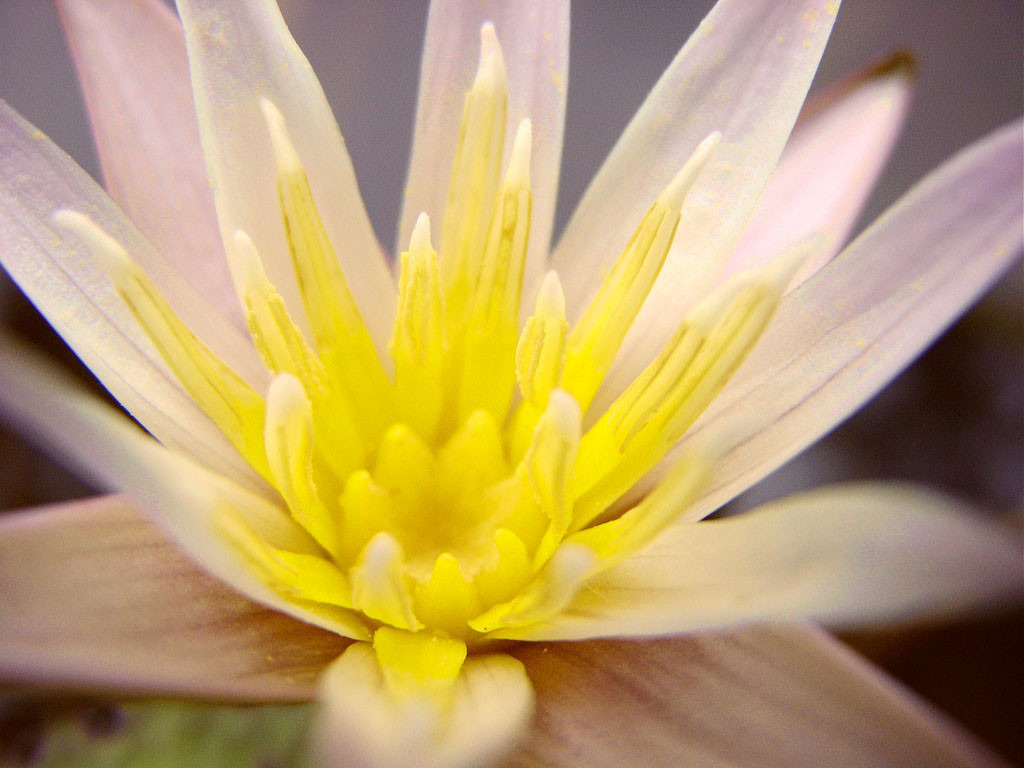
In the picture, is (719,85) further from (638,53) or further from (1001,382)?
(1001,382)

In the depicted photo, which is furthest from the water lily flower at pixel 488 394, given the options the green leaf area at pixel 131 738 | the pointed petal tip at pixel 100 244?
the green leaf area at pixel 131 738

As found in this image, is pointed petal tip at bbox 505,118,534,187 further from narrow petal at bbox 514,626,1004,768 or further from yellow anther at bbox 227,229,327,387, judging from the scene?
narrow petal at bbox 514,626,1004,768

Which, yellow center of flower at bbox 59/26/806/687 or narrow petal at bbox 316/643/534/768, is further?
yellow center of flower at bbox 59/26/806/687

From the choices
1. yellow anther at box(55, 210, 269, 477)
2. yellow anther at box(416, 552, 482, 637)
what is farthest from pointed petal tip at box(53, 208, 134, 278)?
yellow anther at box(416, 552, 482, 637)

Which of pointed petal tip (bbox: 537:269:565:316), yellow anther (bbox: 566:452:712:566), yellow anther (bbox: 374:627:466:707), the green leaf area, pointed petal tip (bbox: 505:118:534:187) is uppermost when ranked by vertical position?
pointed petal tip (bbox: 505:118:534:187)

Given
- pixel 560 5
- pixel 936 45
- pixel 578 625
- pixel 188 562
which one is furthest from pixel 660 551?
pixel 936 45

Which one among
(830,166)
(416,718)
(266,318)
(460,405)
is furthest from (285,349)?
(830,166)

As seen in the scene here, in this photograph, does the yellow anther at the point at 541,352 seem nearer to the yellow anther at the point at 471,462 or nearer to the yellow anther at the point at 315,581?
the yellow anther at the point at 471,462
